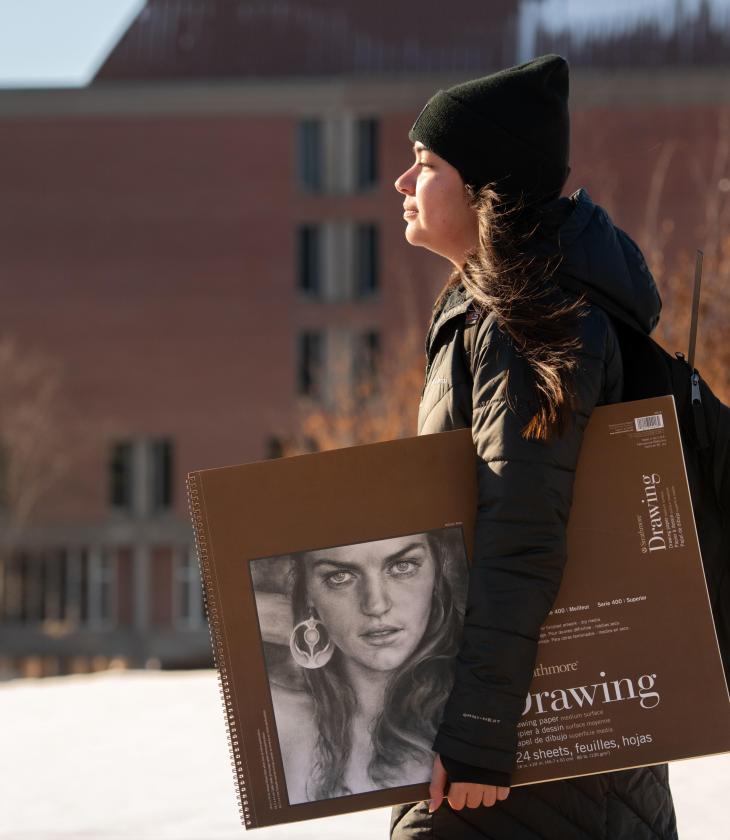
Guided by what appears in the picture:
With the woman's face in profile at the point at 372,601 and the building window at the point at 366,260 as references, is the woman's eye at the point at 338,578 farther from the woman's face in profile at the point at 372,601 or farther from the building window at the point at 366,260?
the building window at the point at 366,260

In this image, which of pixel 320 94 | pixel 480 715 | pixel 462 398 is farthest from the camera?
pixel 320 94

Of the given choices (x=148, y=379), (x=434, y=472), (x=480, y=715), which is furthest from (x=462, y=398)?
(x=148, y=379)

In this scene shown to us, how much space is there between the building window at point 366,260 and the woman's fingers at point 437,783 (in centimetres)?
4182

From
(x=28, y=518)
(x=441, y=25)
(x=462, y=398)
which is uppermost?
(x=441, y=25)

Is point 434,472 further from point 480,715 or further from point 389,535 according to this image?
point 480,715

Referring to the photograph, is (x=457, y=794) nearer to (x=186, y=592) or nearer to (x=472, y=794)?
(x=472, y=794)

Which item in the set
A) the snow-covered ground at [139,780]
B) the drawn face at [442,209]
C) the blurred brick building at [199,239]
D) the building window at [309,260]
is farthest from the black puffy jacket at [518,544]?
the building window at [309,260]

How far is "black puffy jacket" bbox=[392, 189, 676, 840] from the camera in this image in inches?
89.1

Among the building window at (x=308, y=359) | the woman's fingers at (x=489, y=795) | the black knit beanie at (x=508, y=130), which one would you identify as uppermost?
the building window at (x=308, y=359)

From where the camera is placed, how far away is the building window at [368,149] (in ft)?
144

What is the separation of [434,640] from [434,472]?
282mm

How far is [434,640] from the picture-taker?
2355mm

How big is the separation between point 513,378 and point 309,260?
138ft

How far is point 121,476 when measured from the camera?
148 feet
